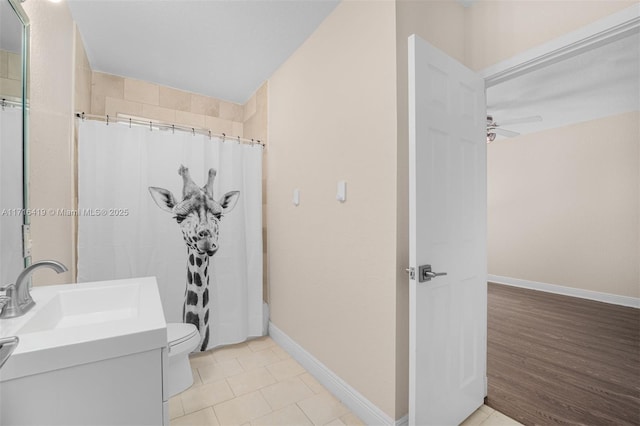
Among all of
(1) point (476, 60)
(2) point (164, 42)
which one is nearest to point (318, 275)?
(1) point (476, 60)

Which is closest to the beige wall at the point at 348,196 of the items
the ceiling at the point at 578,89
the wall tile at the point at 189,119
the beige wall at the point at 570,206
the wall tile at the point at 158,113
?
the wall tile at the point at 189,119

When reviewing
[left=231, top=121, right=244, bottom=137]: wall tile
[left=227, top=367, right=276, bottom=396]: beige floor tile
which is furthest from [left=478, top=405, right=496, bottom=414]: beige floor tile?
[left=231, top=121, right=244, bottom=137]: wall tile

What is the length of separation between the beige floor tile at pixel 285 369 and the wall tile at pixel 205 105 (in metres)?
2.50

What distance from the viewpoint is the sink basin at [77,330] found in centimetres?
69

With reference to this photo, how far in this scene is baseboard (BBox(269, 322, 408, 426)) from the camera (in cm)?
150

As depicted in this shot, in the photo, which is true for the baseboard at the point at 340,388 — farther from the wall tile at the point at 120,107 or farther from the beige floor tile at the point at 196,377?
the wall tile at the point at 120,107

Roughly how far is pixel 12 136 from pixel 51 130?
0.50m

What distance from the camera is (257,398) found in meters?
1.78

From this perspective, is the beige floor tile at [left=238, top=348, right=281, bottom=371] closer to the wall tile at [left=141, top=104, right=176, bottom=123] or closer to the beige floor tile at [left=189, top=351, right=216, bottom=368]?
the beige floor tile at [left=189, top=351, right=216, bottom=368]

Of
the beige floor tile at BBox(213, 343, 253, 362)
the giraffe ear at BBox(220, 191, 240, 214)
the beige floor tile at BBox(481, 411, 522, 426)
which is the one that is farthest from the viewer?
the giraffe ear at BBox(220, 191, 240, 214)

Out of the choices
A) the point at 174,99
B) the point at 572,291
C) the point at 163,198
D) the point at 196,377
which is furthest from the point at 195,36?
the point at 572,291

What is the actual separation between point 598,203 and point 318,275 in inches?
157

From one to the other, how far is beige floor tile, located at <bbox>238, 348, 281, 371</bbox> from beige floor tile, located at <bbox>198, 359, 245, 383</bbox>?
5 centimetres

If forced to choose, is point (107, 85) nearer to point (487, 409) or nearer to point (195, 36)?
point (195, 36)
